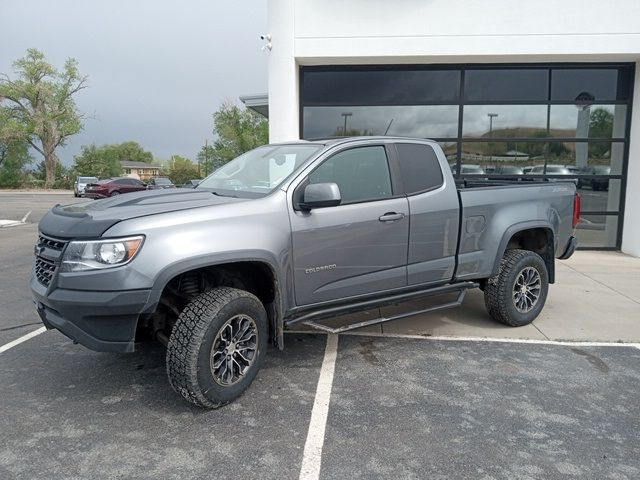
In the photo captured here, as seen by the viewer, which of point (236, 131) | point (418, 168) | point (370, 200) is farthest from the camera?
point (236, 131)

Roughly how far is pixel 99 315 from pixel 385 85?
28.7 feet

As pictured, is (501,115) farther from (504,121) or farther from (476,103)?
(476,103)

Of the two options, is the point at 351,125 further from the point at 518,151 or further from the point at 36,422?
the point at 36,422

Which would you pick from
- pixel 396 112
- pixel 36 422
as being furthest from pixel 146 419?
pixel 396 112

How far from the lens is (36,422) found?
3.38 metres

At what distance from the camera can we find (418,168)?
485 cm

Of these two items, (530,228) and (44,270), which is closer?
(44,270)

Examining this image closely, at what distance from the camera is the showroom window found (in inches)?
414

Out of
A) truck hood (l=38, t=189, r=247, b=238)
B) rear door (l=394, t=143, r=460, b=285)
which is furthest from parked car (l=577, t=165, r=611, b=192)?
truck hood (l=38, t=189, r=247, b=238)

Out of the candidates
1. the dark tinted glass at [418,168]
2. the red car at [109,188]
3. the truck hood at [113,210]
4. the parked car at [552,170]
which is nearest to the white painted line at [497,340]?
the dark tinted glass at [418,168]

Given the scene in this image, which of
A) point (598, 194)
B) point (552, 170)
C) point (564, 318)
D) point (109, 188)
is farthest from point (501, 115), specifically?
point (109, 188)

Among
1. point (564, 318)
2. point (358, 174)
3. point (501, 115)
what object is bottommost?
point (564, 318)

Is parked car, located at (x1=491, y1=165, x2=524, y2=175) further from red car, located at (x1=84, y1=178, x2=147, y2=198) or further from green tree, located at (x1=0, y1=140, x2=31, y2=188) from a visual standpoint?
green tree, located at (x1=0, y1=140, x2=31, y2=188)

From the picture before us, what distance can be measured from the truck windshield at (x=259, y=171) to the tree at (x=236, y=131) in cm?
3744
